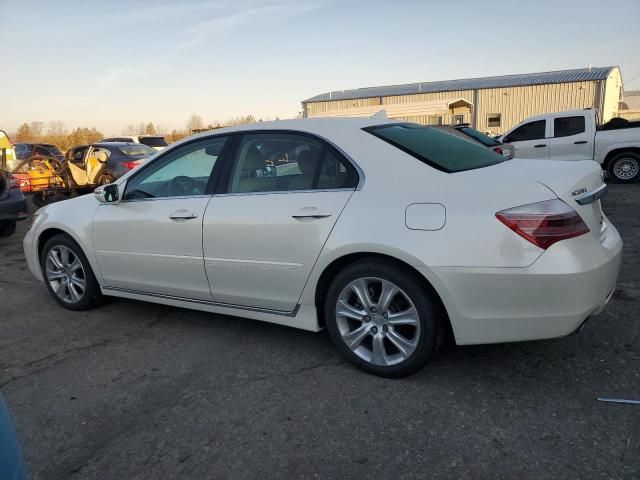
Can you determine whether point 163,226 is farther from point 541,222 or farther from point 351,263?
point 541,222

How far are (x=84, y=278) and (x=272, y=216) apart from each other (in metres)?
2.18

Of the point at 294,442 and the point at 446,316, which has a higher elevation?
the point at 446,316

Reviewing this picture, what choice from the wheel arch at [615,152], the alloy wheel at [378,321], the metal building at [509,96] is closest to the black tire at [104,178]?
the alloy wheel at [378,321]

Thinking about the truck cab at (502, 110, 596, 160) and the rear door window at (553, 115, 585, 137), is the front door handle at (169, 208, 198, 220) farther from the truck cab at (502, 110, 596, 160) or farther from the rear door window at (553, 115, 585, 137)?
the rear door window at (553, 115, 585, 137)

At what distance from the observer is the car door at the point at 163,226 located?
370cm

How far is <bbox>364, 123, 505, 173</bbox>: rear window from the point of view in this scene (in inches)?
122

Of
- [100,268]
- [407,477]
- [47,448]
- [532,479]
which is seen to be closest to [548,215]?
[532,479]

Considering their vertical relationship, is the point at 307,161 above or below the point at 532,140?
above

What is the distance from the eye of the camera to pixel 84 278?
448 centimetres

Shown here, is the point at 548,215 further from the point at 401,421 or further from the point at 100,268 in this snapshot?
the point at 100,268

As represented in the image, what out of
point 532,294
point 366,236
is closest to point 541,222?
point 532,294

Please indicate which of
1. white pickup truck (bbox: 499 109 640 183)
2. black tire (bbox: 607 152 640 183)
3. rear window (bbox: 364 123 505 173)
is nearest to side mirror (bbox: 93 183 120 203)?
rear window (bbox: 364 123 505 173)

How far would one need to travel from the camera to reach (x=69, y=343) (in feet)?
12.9

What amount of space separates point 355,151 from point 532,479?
1.98 m
